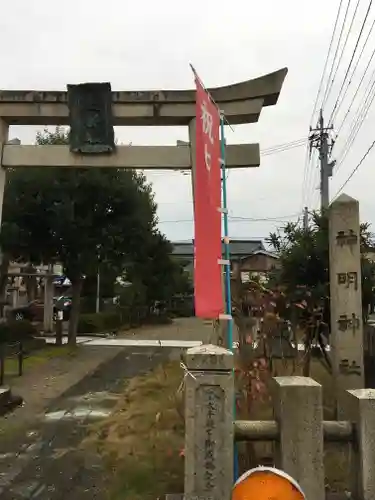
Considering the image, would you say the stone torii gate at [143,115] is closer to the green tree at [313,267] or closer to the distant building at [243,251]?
the green tree at [313,267]

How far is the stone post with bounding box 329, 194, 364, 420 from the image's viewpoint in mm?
6164

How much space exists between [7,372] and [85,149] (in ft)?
21.8

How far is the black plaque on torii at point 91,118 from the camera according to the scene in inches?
305

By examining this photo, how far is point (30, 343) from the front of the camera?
54.1 feet

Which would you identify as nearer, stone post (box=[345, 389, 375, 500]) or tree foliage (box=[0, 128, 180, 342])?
stone post (box=[345, 389, 375, 500])

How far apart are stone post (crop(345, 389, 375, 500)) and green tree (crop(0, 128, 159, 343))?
41.2ft

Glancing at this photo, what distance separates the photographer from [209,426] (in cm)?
359

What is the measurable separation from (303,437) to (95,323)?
21.5 metres

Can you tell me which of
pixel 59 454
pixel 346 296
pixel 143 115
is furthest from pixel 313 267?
pixel 59 454

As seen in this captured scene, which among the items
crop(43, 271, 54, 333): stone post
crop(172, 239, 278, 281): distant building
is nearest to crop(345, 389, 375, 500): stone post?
crop(43, 271, 54, 333): stone post

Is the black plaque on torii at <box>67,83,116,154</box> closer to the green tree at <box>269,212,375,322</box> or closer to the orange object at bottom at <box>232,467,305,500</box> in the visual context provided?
the green tree at <box>269,212,375,322</box>

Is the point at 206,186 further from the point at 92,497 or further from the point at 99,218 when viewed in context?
the point at 99,218

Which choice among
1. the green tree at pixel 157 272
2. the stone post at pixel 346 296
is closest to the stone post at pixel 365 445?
the stone post at pixel 346 296

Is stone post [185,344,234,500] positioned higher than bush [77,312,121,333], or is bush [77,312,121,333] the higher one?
stone post [185,344,234,500]
